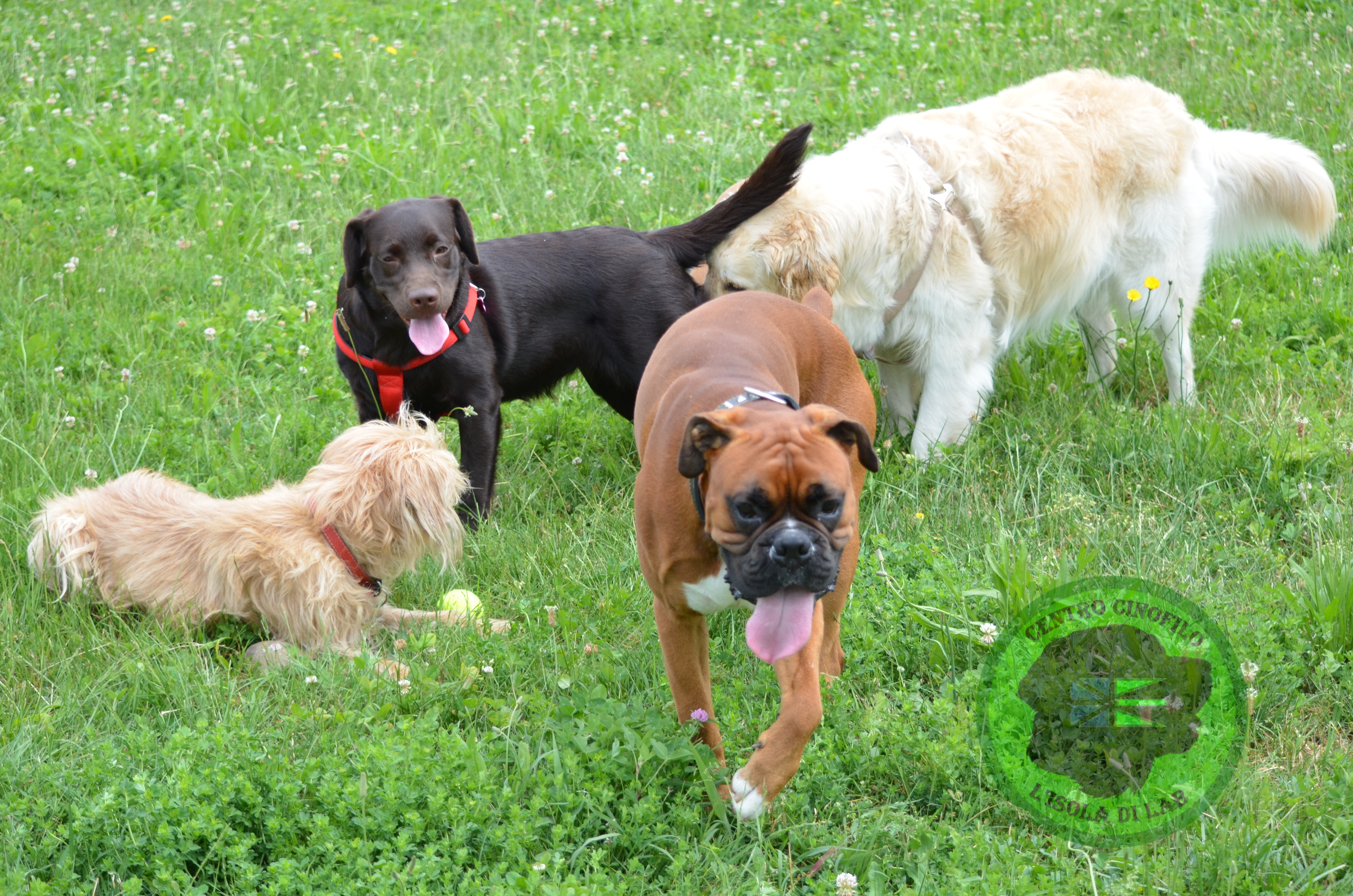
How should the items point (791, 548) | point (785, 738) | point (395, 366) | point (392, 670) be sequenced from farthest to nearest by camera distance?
point (395, 366)
point (392, 670)
point (785, 738)
point (791, 548)

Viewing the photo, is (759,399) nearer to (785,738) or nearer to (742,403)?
(742,403)

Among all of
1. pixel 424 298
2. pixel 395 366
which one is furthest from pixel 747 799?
pixel 395 366

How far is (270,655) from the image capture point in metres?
3.64

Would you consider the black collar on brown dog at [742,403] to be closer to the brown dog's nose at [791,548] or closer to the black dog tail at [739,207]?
the brown dog's nose at [791,548]

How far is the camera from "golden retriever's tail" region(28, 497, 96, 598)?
377cm

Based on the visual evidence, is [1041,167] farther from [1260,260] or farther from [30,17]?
[30,17]

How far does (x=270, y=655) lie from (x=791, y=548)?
82.3 inches

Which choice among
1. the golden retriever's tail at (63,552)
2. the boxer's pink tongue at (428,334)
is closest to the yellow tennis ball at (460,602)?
the boxer's pink tongue at (428,334)

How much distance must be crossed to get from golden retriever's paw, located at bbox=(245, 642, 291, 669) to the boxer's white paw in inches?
62.8

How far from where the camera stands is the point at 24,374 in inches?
204

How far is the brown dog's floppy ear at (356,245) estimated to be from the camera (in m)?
4.29

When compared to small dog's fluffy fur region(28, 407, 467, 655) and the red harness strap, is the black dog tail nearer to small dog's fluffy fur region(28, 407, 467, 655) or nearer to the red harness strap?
small dog's fluffy fur region(28, 407, 467, 655)

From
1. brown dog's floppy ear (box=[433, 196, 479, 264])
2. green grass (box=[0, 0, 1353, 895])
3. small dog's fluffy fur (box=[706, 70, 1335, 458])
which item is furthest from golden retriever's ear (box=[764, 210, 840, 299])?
brown dog's floppy ear (box=[433, 196, 479, 264])

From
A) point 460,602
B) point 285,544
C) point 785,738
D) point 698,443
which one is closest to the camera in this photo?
point 698,443
